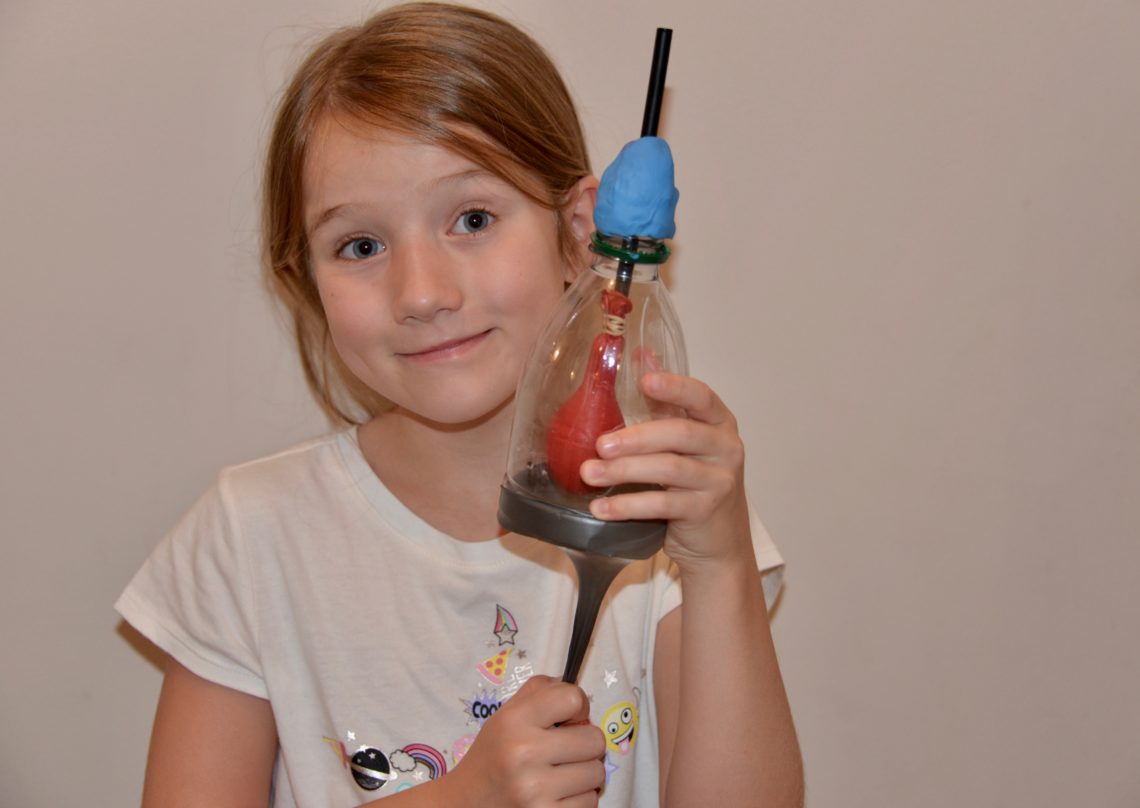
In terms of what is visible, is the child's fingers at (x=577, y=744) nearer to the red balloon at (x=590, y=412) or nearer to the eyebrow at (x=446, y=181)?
the red balloon at (x=590, y=412)

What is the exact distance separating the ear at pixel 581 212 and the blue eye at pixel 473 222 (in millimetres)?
82

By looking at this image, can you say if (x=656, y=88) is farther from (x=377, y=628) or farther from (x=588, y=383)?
(x=377, y=628)

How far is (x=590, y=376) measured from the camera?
0.81 meters

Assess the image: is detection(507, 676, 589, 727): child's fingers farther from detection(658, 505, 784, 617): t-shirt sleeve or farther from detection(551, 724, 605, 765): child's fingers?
detection(658, 505, 784, 617): t-shirt sleeve

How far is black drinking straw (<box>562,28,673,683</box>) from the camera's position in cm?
80

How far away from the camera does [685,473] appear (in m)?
0.82

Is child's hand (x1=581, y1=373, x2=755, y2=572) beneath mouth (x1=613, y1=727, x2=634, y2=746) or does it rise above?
above

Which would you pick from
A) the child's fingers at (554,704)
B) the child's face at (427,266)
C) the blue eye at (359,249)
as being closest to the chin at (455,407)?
the child's face at (427,266)

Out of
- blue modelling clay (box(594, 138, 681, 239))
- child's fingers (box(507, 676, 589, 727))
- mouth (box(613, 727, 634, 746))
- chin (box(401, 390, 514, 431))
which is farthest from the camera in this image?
mouth (box(613, 727, 634, 746))

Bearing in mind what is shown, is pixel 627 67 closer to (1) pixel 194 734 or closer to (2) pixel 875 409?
(2) pixel 875 409

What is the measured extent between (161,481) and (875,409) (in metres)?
0.71

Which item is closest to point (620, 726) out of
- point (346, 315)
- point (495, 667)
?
point (495, 667)

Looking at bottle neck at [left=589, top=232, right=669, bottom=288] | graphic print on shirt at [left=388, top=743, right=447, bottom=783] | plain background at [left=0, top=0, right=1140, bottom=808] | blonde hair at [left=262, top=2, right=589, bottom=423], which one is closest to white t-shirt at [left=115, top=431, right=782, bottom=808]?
graphic print on shirt at [left=388, top=743, right=447, bottom=783]

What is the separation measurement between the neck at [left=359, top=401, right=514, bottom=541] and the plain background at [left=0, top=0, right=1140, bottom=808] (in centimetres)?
16
